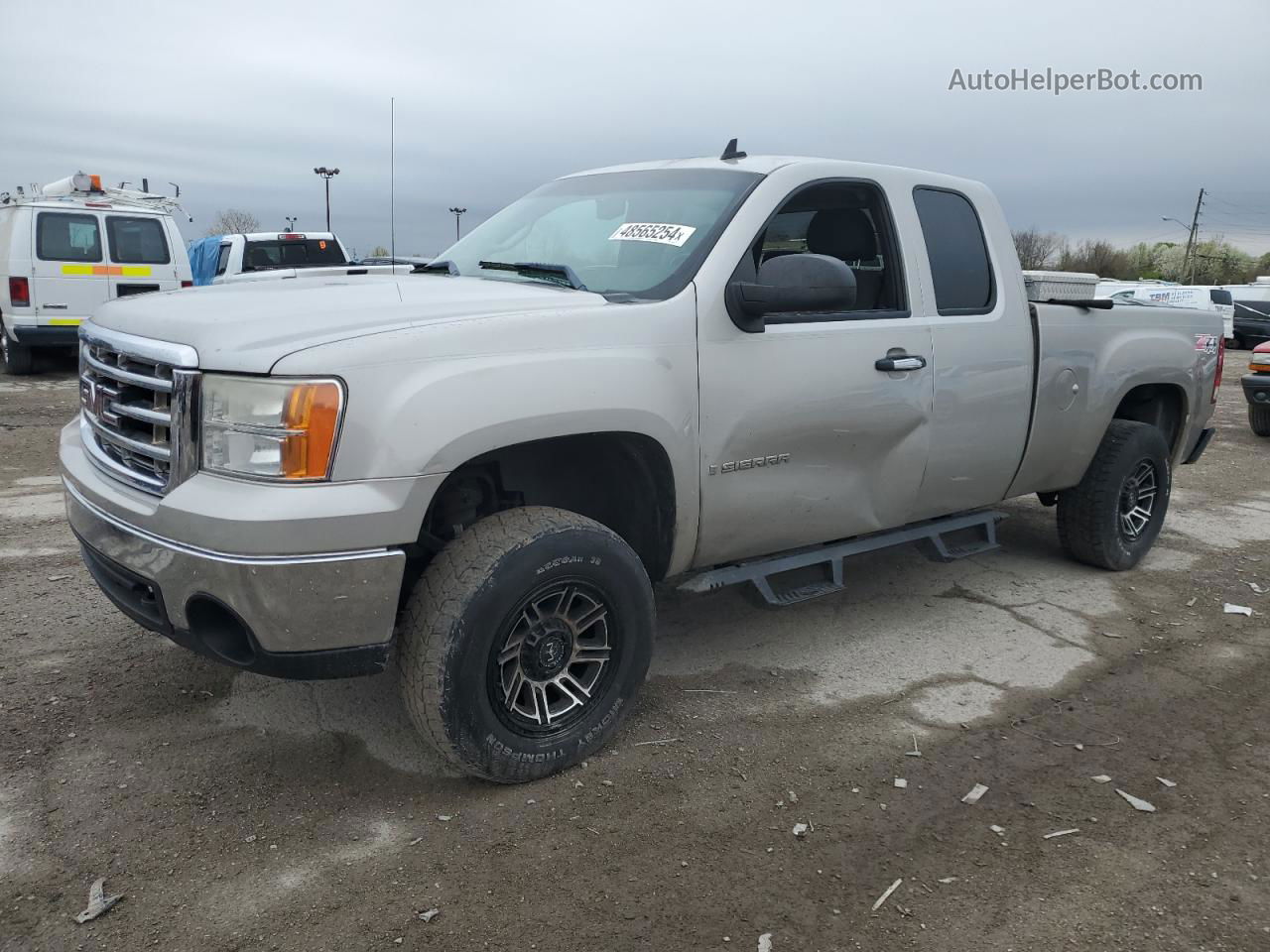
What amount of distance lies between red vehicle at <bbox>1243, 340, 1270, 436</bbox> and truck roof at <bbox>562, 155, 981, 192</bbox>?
8.02 metres

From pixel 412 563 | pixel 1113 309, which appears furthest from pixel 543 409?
pixel 1113 309

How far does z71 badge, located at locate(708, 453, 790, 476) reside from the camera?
348 centimetres

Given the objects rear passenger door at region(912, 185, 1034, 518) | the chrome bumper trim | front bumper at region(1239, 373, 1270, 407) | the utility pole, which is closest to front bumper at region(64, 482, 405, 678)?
the chrome bumper trim

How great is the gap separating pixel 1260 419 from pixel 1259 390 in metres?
0.47

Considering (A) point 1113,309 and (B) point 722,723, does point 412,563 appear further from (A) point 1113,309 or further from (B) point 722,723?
(A) point 1113,309

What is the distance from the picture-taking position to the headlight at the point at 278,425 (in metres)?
2.62

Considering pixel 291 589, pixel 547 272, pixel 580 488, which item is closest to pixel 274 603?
pixel 291 589

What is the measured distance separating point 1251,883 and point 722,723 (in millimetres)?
1587

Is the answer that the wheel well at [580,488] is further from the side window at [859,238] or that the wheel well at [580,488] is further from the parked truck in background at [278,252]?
the parked truck in background at [278,252]

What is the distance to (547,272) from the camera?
371 cm

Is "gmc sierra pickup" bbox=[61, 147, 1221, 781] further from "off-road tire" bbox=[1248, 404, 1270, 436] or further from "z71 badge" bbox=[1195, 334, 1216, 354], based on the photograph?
"off-road tire" bbox=[1248, 404, 1270, 436]

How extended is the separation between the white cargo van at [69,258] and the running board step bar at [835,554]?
10.7 meters

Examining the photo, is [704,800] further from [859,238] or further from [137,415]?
[859,238]

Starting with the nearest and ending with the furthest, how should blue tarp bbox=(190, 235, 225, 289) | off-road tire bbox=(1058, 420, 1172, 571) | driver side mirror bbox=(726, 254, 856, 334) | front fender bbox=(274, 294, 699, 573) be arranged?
front fender bbox=(274, 294, 699, 573) < driver side mirror bbox=(726, 254, 856, 334) < off-road tire bbox=(1058, 420, 1172, 571) < blue tarp bbox=(190, 235, 225, 289)
